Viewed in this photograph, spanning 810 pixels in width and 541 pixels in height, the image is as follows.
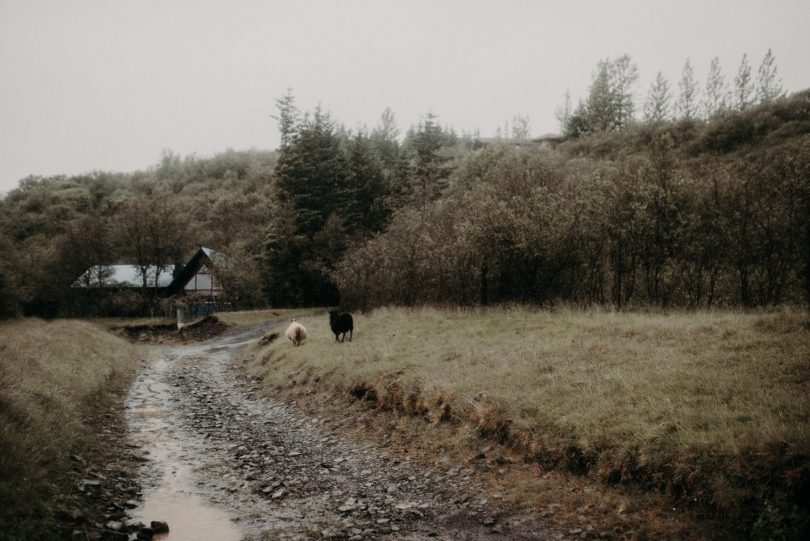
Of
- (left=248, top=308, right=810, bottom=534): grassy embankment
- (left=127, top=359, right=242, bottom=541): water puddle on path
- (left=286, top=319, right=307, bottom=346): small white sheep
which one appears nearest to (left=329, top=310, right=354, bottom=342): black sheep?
(left=286, top=319, right=307, bottom=346): small white sheep

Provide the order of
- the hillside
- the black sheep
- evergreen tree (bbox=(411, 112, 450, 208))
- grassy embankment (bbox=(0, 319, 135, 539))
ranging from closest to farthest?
grassy embankment (bbox=(0, 319, 135, 539)), the hillside, the black sheep, evergreen tree (bbox=(411, 112, 450, 208))

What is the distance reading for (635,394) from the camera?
941 cm

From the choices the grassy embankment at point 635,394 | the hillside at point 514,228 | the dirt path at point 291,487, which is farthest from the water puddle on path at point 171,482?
the hillside at point 514,228

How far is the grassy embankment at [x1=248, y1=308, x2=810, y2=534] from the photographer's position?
649 cm

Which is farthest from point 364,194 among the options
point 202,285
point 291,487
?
point 291,487

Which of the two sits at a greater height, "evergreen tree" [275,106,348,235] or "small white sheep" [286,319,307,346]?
"evergreen tree" [275,106,348,235]

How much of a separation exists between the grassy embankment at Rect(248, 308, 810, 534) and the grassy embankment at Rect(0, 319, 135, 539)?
24.0 feet

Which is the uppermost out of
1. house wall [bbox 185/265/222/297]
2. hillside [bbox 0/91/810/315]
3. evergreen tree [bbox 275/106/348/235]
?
evergreen tree [bbox 275/106/348/235]

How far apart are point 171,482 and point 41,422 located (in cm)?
307

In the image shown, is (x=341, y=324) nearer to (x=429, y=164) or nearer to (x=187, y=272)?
(x=429, y=164)

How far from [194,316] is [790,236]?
58.6 meters

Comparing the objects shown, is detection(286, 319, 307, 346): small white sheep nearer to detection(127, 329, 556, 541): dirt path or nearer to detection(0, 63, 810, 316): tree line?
detection(0, 63, 810, 316): tree line

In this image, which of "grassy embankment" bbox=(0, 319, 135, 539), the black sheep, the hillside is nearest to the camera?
"grassy embankment" bbox=(0, 319, 135, 539)

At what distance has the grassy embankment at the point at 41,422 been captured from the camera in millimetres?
6684
